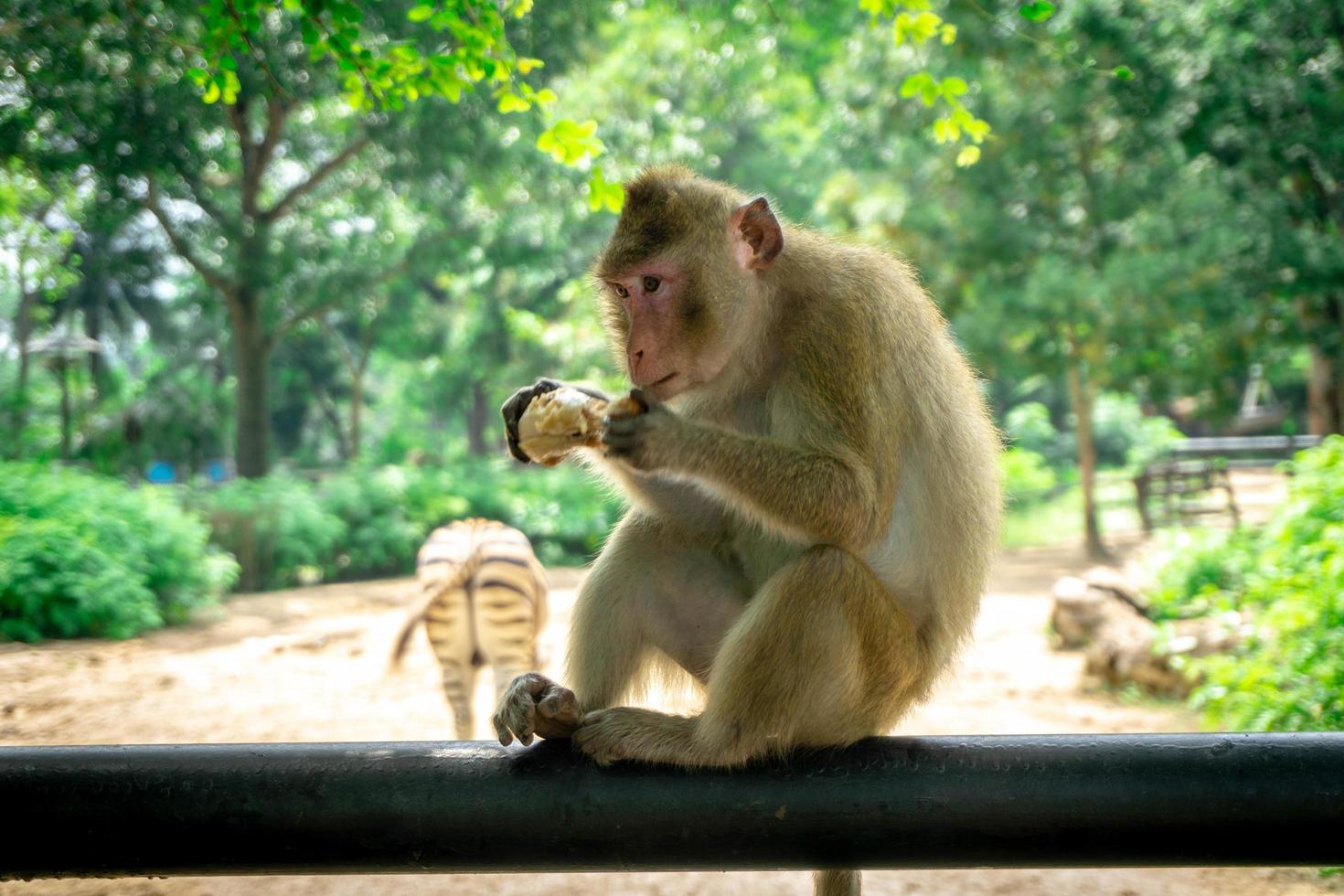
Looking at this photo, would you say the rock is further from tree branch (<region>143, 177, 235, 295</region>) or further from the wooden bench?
tree branch (<region>143, 177, 235, 295</region>)

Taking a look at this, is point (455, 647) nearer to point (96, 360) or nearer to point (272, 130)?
point (272, 130)

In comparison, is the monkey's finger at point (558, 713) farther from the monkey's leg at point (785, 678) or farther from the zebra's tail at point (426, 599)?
the zebra's tail at point (426, 599)

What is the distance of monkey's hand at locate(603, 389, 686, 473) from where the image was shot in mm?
2385

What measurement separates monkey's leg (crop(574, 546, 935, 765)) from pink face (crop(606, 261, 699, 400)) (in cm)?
73

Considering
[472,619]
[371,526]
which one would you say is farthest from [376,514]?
[472,619]

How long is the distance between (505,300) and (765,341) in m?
24.4

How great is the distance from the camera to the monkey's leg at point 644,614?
2791 mm

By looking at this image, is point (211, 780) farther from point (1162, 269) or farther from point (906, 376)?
point (1162, 269)

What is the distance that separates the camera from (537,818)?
1620 millimetres

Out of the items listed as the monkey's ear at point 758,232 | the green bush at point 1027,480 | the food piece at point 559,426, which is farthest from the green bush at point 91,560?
the green bush at point 1027,480

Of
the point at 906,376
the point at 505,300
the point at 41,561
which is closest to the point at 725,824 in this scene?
the point at 906,376

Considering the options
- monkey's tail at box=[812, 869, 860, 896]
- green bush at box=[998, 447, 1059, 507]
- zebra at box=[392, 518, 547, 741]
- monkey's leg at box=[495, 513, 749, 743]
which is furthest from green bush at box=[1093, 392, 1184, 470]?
monkey's tail at box=[812, 869, 860, 896]

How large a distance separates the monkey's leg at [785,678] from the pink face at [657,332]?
0.73 metres

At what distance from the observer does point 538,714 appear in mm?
2266
